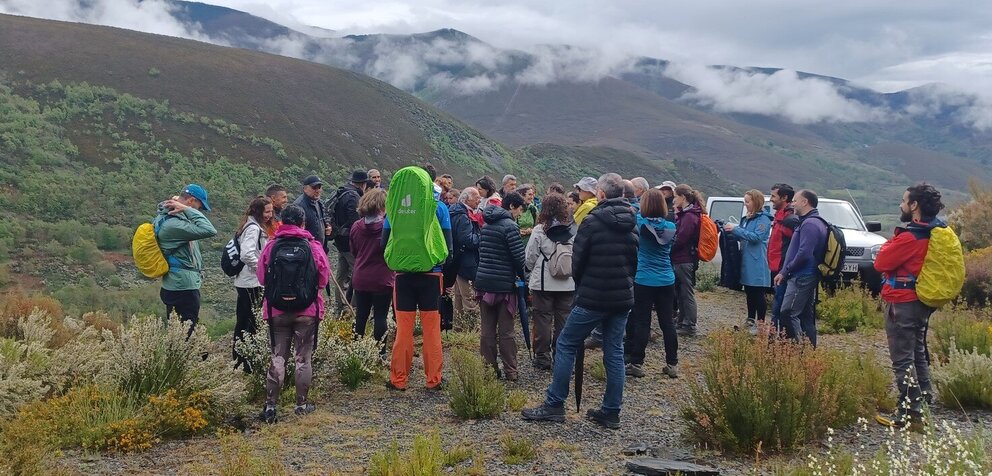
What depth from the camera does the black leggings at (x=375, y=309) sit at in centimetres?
705

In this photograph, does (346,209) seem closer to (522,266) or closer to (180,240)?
(180,240)

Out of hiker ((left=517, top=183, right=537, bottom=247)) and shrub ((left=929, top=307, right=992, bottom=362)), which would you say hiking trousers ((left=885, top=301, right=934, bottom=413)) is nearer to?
shrub ((left=929, top=307, right=992, bottom=362))

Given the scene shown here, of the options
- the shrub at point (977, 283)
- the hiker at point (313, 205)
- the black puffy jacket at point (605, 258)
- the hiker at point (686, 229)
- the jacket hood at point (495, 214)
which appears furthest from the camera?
the shrub at point (977, 283)

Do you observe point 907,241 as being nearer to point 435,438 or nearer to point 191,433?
point 435,438

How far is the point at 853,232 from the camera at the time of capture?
12.7 m

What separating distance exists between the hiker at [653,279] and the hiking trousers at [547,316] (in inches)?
28.4

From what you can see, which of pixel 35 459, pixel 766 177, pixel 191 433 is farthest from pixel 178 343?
pixel 766 177

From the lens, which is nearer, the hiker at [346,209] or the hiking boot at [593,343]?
the hiking boot at [593,343]

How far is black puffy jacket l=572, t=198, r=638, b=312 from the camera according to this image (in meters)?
5.45

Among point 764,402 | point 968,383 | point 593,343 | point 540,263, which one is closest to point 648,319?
point 593,343

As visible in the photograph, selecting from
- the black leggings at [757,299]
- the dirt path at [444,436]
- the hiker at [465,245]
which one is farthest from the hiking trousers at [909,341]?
the hiker at [465,245]

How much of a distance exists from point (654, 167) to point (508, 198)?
99114 millimetres

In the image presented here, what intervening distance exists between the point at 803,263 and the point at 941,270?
1.43m

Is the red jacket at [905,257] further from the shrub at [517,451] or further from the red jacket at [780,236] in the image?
the shrub at [517,451]
